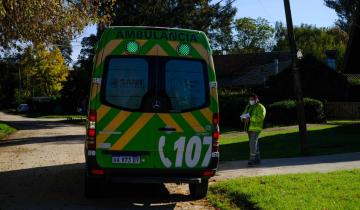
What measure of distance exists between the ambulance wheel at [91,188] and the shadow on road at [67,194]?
0.35 ft

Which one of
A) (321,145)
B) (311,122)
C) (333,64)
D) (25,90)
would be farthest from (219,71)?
(25,90)

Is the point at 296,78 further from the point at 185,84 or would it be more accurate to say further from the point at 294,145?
the point at 185,84

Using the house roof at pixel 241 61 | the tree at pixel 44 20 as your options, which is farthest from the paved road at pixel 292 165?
the house roof at pixel 241 61

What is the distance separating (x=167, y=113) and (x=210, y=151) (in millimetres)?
899

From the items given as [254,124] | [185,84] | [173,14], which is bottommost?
[254,124]

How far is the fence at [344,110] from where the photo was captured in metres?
40.5

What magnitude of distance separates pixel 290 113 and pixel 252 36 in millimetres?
67393

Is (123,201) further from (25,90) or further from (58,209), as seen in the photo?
(25,90)

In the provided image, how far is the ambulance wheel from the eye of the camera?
9.73 m

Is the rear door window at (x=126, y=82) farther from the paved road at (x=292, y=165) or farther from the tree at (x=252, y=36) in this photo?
the tree at (x=252, y=36)

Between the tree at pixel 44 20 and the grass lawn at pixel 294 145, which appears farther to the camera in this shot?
the grass lawn at pixel 294 145

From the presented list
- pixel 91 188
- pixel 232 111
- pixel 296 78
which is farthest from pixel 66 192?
pixel 232 111

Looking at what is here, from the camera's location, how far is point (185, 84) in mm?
9320

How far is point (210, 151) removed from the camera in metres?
9.31
